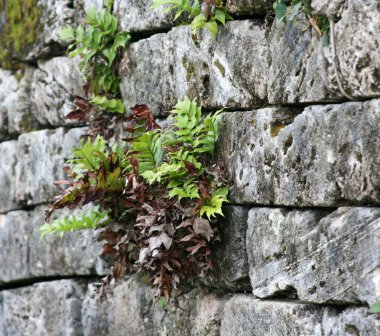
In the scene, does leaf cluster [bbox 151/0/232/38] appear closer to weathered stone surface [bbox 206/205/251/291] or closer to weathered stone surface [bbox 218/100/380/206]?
weathered stone surface [bbox 218/100/380/206]

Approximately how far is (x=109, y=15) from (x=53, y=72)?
102cm

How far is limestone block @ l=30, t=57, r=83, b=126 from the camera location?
7441 millimetres

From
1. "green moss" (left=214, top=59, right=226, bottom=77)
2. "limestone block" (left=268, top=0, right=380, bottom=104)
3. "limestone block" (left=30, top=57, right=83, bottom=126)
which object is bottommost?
"limestone block" (left=268, top=0, right=380, bottom=104)

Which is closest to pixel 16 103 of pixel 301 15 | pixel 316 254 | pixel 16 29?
pixel 16 29

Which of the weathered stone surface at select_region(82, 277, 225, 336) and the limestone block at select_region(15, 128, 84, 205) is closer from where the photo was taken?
the weathered stone surface at select_region(82, 277, 225, 336)

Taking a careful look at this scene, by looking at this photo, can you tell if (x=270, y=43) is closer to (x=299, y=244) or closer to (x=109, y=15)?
(x=299, y=244)

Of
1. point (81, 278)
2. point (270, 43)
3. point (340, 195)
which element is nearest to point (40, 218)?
point (81, 278)

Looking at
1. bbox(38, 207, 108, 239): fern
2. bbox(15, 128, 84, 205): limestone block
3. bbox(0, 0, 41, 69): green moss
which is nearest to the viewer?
bbox(38, 207, 108, 239): fern

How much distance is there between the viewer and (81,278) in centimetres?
750

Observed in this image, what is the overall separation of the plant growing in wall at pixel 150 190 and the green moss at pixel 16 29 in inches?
42.6

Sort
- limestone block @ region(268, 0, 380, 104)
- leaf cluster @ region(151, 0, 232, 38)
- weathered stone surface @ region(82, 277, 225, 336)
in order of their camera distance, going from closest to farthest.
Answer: limestone block @ region(268, 0, 380, 104) < leaf cluster @ region(151, 0, 232, 38) < weathered stone surface @ region(82, 277, 225, 336)

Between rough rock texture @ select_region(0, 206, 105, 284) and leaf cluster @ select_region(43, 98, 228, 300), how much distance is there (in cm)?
69

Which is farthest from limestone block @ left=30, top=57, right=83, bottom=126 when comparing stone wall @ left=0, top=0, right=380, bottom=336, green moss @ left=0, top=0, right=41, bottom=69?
green moss @ left=0, top=0, right=41, bottom=69

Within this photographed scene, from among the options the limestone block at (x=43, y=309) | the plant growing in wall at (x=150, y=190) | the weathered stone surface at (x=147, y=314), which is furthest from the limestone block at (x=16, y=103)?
the weathered stone surface at (x=147, y=314)
